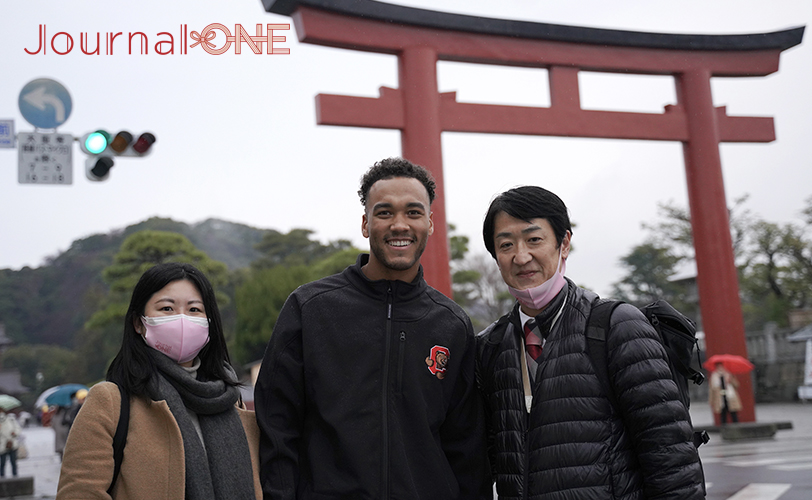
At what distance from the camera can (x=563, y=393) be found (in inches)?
88.1

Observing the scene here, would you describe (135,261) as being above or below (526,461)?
above

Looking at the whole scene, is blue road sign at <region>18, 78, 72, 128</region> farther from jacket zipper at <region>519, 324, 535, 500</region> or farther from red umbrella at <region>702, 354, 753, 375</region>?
red umbrella at <region>702, 354, 753, 375</region>

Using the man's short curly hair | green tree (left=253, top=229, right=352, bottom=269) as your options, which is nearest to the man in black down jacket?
the man's short curly hair

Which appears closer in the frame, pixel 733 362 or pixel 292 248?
pixel 733 362

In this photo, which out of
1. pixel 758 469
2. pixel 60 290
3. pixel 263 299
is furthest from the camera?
pixel 60 290

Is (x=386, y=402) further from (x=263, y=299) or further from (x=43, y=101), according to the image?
(x=263, y=299)

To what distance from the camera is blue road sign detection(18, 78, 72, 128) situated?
726 centimetres

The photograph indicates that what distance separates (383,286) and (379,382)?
14.4 inches

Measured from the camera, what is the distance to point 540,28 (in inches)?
382

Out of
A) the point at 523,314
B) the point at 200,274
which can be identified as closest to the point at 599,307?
the point at 523,314

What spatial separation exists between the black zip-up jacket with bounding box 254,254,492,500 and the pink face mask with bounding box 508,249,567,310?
32 centimetres

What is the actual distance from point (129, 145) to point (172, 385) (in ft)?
20.4

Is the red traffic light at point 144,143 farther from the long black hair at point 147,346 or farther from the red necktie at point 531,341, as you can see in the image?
the red necktie at point 531,341

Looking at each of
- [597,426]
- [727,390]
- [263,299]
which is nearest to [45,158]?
[597,426]
